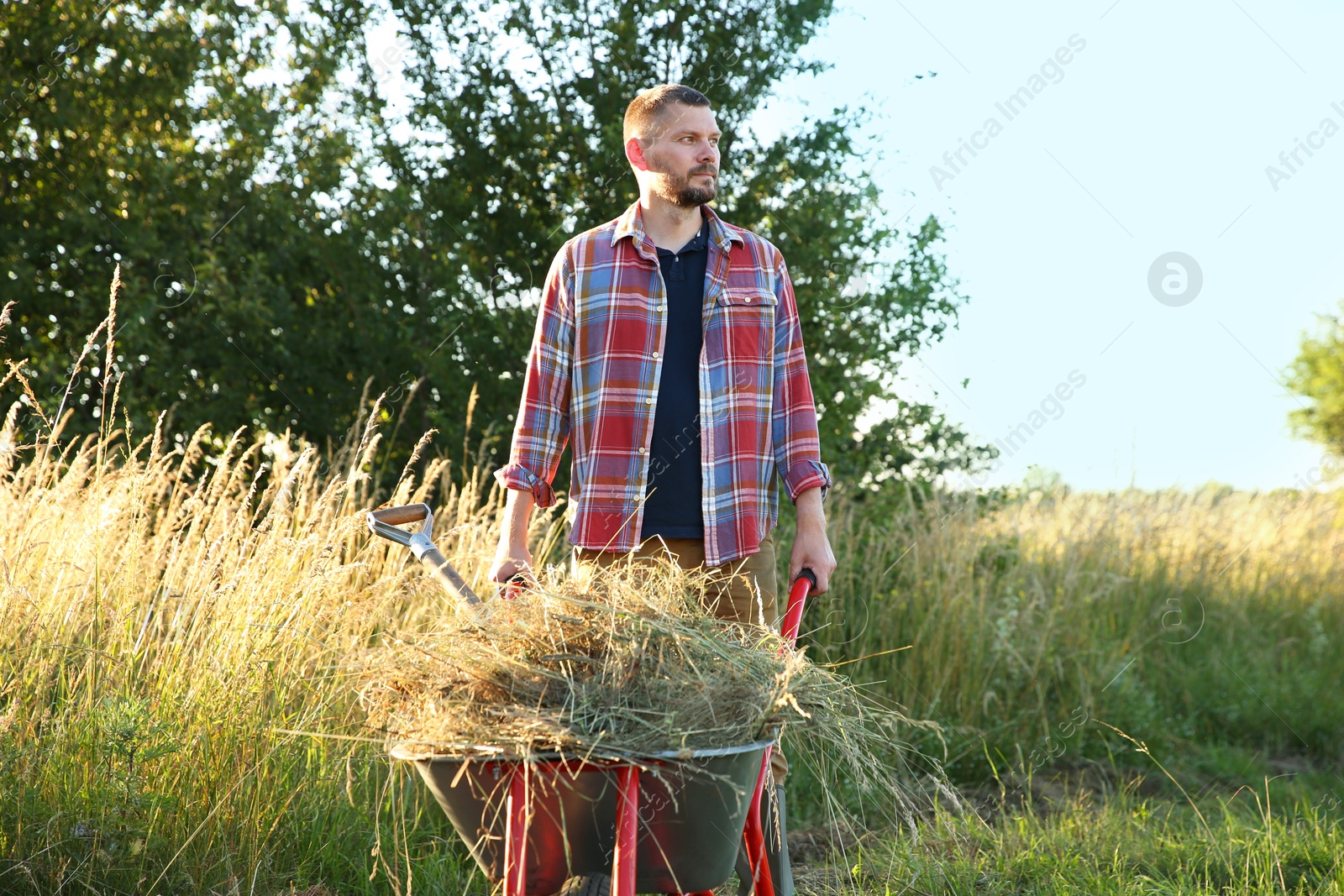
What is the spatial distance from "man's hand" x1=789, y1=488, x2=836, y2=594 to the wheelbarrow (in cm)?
82

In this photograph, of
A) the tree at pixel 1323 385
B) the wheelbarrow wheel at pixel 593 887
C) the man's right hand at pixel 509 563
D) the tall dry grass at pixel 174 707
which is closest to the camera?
the wheelbarrow wheel at pixel 593 887

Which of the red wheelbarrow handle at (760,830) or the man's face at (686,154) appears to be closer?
the red wheelbarrow handle at (760,830)

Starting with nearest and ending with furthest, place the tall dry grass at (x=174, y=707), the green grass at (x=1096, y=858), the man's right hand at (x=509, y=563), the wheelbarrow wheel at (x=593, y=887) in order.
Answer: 1. the wheelbarrow wheel at (x=593, y=887)
2. the man's right hand at (x=509, y=563)
3. the tall dry grass at (x=174, y=707)
4. the green grass at (x=1096, y=858)

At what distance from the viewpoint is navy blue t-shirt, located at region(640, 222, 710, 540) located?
8.70 feet

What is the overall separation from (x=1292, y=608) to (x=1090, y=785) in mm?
3169

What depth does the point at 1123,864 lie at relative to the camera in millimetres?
2924

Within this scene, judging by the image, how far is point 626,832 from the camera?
58.4 inches

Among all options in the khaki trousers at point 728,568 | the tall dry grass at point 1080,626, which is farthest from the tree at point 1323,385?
the khaki trousers at point 728,568

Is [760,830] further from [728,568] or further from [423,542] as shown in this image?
[728,568]

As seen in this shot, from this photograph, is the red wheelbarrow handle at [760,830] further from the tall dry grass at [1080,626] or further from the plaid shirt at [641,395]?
the tall dry grass at [1080,626]

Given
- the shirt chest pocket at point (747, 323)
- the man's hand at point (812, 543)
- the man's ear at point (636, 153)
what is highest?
the man's ear at point (636, 153)

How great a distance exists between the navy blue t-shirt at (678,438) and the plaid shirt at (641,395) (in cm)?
4

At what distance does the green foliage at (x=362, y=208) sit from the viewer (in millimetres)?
5227

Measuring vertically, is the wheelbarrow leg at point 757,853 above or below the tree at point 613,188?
below
